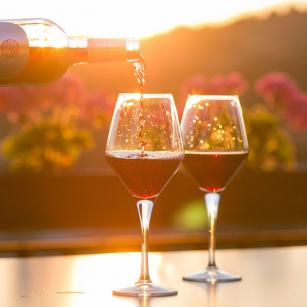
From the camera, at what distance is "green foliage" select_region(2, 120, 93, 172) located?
1627 cm

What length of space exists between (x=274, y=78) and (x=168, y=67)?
3191 cm

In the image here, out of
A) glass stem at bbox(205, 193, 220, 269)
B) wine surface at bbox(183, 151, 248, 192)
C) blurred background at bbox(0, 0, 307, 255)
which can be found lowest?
glass stem at bbox(205, 193, 220, 269)

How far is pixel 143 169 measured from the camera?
270cm

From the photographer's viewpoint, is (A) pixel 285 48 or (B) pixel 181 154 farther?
(A) pixel 285 48

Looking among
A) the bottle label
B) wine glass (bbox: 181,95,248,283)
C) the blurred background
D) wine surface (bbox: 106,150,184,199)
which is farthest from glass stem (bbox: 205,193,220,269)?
the blurred background

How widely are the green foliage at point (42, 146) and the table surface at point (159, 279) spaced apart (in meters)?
13.1

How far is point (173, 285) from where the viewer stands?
2.70 m

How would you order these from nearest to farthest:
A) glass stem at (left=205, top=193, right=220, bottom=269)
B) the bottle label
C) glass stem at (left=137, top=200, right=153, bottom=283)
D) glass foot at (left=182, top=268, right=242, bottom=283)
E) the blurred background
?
glass stem at (left=137, top=200, right=153, bottom=283) → glass foot at (left=182, top=268, right=242, bottom=283) → glass stem at (left=205, top=193, right=220, bottom=269) → the bottle label → the blurred background

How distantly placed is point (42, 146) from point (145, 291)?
13.9 m

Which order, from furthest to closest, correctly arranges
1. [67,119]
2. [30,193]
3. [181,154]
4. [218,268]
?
[67,119], [30,193], [218,268], [181,154]

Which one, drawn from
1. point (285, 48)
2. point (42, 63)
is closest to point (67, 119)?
point (42, 63)

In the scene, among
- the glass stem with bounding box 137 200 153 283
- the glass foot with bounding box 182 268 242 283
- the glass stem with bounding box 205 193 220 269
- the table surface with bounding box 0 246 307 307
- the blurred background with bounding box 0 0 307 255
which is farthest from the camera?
the blurred background with bounding box 0 0 307 255

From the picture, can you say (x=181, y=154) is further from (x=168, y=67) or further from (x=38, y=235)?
(x=168, y=67)

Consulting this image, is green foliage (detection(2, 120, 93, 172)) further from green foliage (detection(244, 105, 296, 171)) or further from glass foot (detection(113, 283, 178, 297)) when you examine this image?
glass foot (detection(113, 283, 178, 297))
